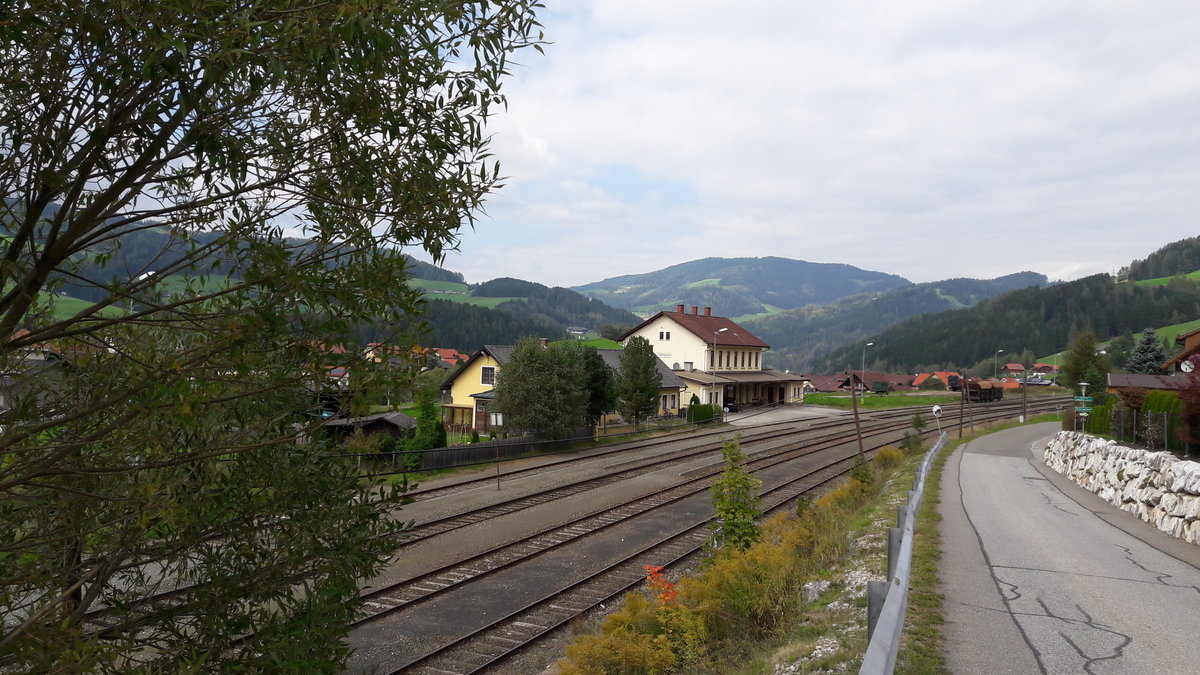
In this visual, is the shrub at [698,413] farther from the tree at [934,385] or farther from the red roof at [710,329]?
the tree at [934,385]

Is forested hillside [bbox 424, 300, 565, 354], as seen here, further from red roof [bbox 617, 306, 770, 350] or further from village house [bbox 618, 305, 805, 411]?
village house [bbox 618, 305, 805, 411]

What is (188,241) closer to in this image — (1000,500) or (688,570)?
(688,570)

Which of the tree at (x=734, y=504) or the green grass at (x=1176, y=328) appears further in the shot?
the green grass at (x=1176, y=328)

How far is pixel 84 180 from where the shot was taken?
3.48m

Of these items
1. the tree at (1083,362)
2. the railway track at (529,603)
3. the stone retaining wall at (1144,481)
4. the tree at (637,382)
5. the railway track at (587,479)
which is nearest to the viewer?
the railway track at (529,603)

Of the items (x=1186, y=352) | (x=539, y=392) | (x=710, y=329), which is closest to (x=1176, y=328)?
(x=710, y=329)

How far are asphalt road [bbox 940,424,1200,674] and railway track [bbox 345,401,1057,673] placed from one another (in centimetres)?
699

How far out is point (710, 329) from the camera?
77062 millimetres

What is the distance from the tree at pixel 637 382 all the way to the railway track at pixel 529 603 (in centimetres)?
2259

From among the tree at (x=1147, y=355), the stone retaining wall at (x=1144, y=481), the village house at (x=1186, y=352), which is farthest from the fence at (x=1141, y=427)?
the tree at (x=1147, y=355)

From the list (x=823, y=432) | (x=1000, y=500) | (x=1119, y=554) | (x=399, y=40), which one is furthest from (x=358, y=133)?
(x=823, y=432)

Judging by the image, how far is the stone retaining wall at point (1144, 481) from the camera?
14.8 meters

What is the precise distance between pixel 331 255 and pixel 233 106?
3.13 ft

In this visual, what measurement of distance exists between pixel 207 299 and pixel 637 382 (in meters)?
45.0
